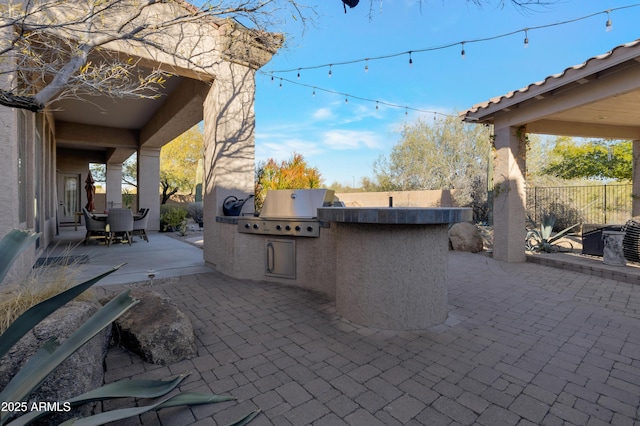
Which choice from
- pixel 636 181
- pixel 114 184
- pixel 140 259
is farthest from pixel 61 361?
pixel 114 184

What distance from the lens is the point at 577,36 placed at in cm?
524

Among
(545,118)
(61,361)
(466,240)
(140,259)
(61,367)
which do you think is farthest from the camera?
(466,240)

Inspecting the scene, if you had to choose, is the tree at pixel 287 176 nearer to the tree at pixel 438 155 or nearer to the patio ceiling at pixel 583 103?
the patio ceiling at pixel 583 103

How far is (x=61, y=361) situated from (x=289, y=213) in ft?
10.3

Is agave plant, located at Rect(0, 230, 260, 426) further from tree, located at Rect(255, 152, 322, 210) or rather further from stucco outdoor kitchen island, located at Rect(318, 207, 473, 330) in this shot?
tree, located at Rect(255, 152, 322, 210)

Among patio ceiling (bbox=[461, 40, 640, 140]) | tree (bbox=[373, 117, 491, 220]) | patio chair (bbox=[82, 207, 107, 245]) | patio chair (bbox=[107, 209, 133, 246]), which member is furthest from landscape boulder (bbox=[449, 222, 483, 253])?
patio chair (bbox=[82, 207, 107, 245])

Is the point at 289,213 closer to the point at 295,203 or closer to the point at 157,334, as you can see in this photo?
the point at 295,203

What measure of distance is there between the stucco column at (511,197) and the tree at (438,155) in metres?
6.62

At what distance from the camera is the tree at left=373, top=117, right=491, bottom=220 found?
46.8ft

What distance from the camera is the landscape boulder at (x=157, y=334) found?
2.23 m

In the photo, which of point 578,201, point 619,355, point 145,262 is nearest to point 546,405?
point 619,355

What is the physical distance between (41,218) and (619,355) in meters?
8.91

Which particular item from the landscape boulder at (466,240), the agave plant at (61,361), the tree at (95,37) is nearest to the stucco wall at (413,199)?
the landscape boulder at (466,240)

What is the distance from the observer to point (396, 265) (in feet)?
8.88
